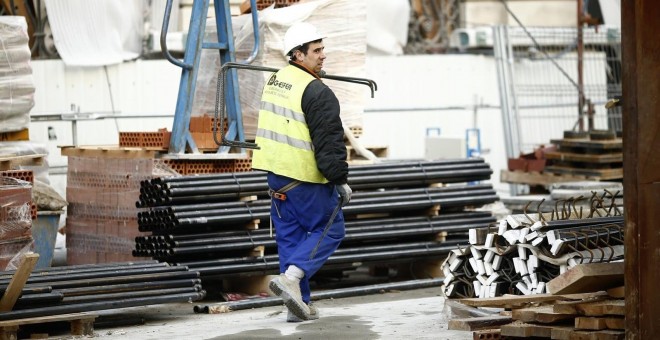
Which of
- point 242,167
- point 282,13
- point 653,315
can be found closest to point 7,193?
point 242,167

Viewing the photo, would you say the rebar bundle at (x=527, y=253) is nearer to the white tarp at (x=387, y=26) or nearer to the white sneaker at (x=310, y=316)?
the white sneaker at (x=310, y=316)

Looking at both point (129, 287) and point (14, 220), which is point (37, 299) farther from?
point (14, 220)

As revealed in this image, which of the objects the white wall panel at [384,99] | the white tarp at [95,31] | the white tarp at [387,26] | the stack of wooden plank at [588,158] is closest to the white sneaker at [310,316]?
the white wall panel at [384,99]

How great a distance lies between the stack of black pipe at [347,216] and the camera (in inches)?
455

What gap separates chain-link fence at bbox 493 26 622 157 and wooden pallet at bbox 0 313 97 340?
33.8 ft

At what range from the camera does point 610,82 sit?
20812 mm

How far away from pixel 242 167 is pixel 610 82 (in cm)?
986

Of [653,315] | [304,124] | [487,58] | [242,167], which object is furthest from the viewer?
[487,58]

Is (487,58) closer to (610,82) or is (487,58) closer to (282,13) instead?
(610,82)

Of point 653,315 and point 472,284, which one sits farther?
point 472,284

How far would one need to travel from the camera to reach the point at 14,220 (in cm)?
1123

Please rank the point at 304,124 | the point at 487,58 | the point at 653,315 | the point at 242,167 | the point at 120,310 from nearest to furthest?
the point at 653,315
the point at 304,124
the point at 120,310
the point at 242,167
the point at 487,58

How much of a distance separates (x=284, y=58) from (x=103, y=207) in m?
2.22

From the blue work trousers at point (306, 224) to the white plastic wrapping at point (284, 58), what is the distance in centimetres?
292
